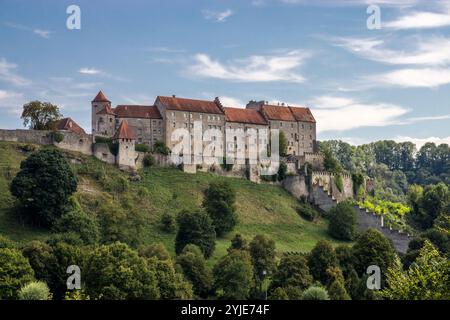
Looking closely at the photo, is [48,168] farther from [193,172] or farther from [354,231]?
[354,231]

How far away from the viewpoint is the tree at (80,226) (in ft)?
237

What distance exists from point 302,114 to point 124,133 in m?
34.1

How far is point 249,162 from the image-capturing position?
10606 cm

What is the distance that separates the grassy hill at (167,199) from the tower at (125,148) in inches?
66.6

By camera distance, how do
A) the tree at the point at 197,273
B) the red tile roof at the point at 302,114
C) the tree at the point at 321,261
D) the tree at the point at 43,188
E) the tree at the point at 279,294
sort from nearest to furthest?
the tree at the point at 279,294
the tree at the point at 197,273
the tree at the point at 321,261
the tree at the point at 43,188
the red tile roof at the point at 302,114

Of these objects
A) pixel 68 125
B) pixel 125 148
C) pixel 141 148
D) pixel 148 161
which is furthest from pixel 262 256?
pixel 68 125

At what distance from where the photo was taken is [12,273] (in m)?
56.6

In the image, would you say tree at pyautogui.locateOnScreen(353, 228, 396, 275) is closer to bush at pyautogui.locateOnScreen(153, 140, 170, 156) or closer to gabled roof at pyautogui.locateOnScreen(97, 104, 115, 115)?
bush at pyautogui.locateOnScreen(153, 140, 170, 156)

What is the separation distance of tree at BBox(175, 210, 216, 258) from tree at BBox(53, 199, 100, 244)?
333 inches

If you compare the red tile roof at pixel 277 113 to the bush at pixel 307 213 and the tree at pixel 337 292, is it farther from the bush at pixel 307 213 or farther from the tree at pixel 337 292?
the tree at pixel 337 292

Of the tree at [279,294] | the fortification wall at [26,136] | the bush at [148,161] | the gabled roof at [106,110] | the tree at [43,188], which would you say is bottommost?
the tree at [279,294]

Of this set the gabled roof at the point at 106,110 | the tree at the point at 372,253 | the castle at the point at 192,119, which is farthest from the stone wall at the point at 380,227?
the gabled roof at the point at 106,110

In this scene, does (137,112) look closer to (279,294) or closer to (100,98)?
(100,98)
